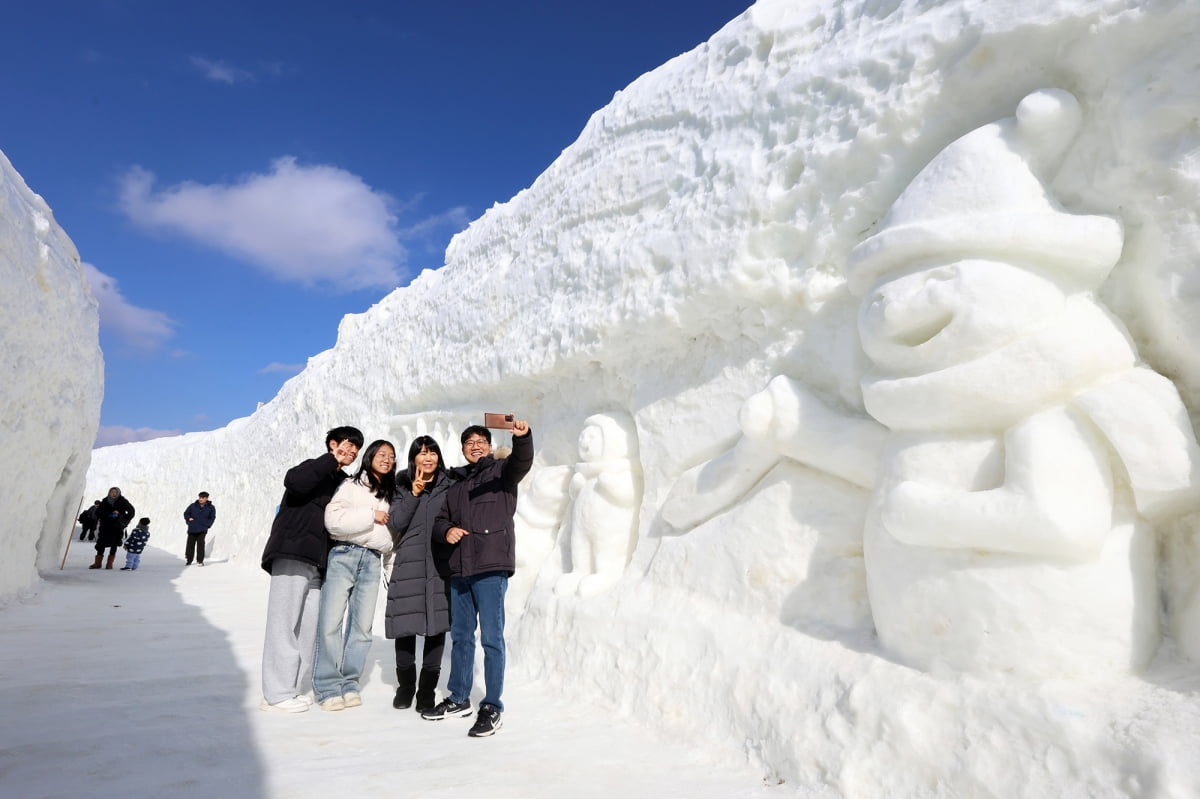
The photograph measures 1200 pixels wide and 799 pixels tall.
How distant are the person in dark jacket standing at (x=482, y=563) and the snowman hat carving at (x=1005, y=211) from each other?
161 cm

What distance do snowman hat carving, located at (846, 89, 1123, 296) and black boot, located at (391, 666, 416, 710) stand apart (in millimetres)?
2733

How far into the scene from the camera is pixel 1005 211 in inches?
87.5

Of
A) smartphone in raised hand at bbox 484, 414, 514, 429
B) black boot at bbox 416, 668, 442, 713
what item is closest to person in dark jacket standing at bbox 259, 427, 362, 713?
black boot at bbox 416, 668, 442, 713

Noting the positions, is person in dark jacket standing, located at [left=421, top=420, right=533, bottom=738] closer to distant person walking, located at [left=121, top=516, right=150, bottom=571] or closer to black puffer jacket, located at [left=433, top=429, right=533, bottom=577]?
black puffer jacket, located at [left=433, top=429, right=533, bottom=577]

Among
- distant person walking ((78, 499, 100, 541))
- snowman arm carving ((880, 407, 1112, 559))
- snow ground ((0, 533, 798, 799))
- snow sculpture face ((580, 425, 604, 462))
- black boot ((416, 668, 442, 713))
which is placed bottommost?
snow ground ((0, 533, 798, 799))

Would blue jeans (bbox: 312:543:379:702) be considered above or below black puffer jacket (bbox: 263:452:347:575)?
below

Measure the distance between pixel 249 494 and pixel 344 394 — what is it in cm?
480

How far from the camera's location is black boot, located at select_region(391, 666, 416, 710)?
337cm

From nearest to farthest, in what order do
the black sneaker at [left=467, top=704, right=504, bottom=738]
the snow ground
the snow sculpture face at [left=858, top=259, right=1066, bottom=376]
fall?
the snow sculpture face at [left=858, top=259, right=1066, bottom=376] → the snow ground → the black sneaker at [left=467, top=704, right=504, bottom=738]

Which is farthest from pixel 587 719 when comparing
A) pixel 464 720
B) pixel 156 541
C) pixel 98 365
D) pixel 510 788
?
pixel 156 541

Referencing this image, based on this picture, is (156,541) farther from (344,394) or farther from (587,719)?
(587,719)

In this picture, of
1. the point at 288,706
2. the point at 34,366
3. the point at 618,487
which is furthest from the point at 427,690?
the point at 34,366

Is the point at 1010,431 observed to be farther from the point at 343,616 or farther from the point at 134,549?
the point at 134,549

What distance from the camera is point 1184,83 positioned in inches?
81.4
